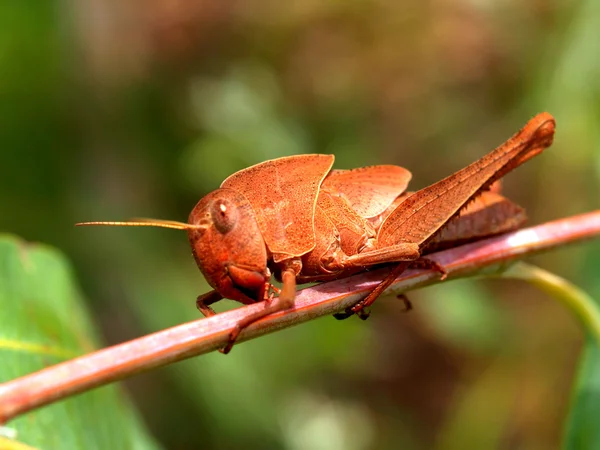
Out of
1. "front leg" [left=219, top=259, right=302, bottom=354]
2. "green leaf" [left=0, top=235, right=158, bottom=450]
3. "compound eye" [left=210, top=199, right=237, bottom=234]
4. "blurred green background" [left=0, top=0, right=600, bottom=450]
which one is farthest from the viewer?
"blurred green background" [left=0, top=0, right=600, bottom=450]

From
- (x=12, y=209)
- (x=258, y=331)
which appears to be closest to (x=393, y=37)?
(x=12, y=209)

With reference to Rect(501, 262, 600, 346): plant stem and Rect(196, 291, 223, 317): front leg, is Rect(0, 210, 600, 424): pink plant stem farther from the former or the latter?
Rect(196, 291, 223, 317): front leg

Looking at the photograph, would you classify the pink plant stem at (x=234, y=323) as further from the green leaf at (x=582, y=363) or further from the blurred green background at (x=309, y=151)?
the blurred green background at (x=309, y=151)

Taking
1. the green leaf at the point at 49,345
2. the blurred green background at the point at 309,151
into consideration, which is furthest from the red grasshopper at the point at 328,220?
the blurred green background at the point at 309,151

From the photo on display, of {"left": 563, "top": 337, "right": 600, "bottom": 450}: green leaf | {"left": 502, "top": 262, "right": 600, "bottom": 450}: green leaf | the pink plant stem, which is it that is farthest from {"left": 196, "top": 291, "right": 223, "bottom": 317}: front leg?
{"left": 563, "top": 337, "right": 600, "bottom": 450}: green leaf

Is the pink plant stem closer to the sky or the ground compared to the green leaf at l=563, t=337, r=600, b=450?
closer to the sky

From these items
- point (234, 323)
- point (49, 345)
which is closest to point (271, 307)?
point (234, 323)

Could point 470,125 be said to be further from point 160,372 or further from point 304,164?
point 304,164

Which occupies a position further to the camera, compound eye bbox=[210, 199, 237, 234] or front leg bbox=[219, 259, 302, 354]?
compound eye bbox=[210, 199, 237, 234]
